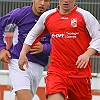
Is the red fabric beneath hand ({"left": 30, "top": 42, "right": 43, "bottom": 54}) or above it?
beneath

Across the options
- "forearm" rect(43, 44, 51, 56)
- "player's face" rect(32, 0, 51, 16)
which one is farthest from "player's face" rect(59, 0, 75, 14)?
"forearm" rect(43, 44, 51, 56)

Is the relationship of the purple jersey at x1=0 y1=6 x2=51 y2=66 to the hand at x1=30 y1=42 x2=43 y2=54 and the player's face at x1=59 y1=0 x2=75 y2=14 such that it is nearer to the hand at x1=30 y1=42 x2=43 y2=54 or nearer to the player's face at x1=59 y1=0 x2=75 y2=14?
the hand at x1=30 y1=42 x2=43 y2=54

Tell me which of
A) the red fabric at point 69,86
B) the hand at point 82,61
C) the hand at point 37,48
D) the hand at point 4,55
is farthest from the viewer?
the hand at point 4,55

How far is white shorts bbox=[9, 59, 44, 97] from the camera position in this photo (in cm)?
847

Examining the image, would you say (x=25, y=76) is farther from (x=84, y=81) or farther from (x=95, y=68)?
(x=95, y=68)

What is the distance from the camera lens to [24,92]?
8.43m

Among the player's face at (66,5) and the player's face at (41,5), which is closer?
the player's face at (66,5)

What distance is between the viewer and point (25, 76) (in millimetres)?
8531

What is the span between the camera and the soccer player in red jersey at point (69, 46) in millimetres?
7152

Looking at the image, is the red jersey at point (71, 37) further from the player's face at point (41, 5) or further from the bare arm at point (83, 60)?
the player's face at point (41, 5)

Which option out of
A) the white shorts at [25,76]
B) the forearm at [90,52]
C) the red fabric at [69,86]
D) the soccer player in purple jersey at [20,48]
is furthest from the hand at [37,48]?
the forearm at [90,52]

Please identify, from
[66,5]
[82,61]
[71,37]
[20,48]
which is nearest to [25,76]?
[20,48]

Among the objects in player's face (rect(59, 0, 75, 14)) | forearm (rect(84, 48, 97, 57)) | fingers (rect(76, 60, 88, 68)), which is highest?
player's face (rect(59, 0, 75, 14))

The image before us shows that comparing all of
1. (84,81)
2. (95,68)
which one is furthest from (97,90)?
Answer: (84,81)
